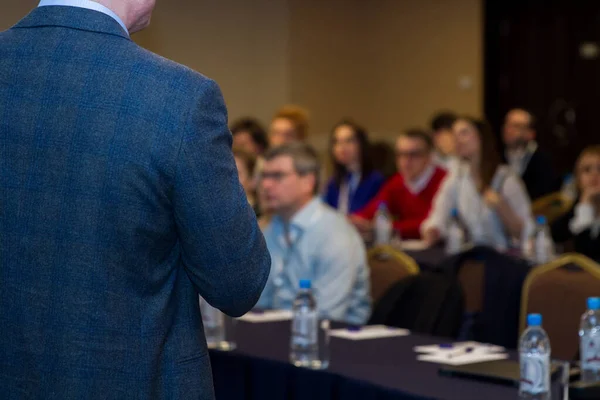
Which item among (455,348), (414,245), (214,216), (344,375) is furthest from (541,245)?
(214,216)

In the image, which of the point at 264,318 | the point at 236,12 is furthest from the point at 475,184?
the point at 264,318

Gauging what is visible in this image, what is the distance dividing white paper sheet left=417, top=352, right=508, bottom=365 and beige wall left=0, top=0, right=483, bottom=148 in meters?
7.14

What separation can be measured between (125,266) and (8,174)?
0.80 ft

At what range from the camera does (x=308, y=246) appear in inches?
166

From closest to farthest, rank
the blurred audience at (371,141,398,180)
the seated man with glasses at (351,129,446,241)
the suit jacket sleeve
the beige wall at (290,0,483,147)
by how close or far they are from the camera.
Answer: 1. the suit jacket sleeve
2. the seated man with glasses at (351,129,446,241)
3. the blurred audience at (371,141,398,180)
4. the beige wall at (290,0,483,147)

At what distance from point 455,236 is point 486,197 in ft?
1.10

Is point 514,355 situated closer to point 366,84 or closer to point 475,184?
point 475,184

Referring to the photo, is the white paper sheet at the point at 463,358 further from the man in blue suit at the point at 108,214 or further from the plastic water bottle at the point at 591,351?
the man in blue suit at the point at 108,214

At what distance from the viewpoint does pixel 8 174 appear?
1.61 metres

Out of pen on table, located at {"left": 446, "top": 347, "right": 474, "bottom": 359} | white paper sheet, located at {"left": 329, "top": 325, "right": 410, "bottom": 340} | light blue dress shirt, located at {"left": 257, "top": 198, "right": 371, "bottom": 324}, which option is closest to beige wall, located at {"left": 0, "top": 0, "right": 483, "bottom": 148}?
light blue dress shirt, located at {"left": 257, "top": 198, "right": 371, "bottom": 324}

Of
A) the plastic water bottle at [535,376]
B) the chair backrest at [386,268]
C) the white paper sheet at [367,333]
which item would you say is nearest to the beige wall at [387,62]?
the chair backrest at [386,268]

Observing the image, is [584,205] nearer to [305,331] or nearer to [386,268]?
[386,268]

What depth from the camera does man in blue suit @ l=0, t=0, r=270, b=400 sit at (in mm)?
1547

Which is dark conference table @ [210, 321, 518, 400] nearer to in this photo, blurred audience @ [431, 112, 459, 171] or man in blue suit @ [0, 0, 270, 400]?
man in blue suit @ [0, 0, 270, 400]
